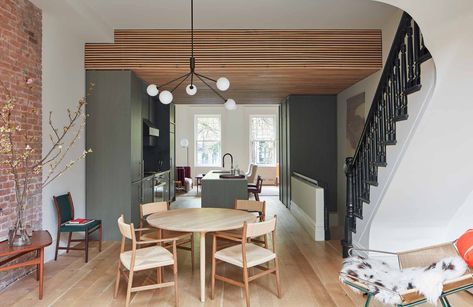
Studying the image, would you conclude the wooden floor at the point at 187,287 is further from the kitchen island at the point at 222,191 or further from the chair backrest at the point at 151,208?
the kitchen island at the point at 222,191

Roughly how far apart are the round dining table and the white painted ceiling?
2540mm

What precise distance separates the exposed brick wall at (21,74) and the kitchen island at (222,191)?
2649 mm

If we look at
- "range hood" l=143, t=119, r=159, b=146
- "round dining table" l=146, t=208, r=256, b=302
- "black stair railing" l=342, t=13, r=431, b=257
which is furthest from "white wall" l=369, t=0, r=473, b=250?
"range hood" l=143, t=119, r=159, b=146

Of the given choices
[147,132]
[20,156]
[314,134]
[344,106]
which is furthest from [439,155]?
→ [147,132]

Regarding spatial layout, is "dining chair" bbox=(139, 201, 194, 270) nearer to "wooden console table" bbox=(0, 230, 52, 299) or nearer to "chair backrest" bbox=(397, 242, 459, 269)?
"wooden console table" bbox=(0, 230, 52, 299)

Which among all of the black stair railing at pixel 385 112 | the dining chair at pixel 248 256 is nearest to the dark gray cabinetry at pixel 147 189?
the dining chair at pixel 248 256

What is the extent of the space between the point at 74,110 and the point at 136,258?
8.84 feet

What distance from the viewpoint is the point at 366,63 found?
4.64m

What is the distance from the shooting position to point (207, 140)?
500 inches

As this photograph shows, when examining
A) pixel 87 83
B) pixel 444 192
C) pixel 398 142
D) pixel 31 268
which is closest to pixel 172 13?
pixel 87 83

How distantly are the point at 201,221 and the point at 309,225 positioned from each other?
104 inches

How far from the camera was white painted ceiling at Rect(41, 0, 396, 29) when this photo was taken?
12.7 feet

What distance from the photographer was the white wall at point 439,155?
2.22 metres

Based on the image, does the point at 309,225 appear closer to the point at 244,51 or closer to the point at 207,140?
the point at 244,51
